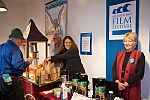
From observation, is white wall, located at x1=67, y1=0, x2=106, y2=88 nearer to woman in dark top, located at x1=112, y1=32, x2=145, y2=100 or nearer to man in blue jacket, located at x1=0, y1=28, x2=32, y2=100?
woman in dark top, located at x1=112, y1=32, x2=145, y2=100

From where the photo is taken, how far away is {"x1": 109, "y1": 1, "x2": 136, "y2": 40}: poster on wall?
2365 millimetres

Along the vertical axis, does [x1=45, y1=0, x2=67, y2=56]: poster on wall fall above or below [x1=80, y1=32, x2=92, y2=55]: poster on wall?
above

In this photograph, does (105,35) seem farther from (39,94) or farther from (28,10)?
(28,10)

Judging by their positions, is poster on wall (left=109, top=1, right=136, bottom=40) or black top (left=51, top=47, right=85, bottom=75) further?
black top (left=51, top=47, right=85, bottom=75)

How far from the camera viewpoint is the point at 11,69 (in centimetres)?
238

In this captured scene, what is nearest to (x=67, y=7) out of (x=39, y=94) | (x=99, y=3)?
(x=99, y=3)

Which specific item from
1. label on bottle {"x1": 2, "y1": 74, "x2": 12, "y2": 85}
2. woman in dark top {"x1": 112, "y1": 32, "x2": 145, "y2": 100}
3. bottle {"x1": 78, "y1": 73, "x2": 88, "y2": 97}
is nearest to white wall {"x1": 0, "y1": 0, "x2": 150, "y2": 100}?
woman in dark top {"x1": 112, "y1": 32, "x2": 145, "y2": 100}

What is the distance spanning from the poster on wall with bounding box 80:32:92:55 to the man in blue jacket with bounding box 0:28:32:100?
107 centimetres

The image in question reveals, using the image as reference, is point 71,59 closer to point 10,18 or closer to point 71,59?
point 71,59

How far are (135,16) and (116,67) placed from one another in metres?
0.71

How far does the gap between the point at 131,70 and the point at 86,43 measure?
49.5 inches

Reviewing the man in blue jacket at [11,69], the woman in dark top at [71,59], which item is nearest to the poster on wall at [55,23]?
→ the woman in dark top at [71,59]

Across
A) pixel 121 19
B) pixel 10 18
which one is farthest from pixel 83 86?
pixel 10 18

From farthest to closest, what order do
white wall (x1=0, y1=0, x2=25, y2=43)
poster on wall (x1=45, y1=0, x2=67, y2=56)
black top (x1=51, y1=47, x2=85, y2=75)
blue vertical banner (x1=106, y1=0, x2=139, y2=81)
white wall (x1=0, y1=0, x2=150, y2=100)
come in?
white wall (x1=0, y1=0, x2=25, y2=43), poster on wall (x1=45, y1=0, x2=67, y2=56), black top (x1=51, y1=47, x2=85, y2=75), blue vertical banner (x1=106, y1=0, x2=139, y2=81), white wall (x1=0, y1=0, x2=150, y2=100)
